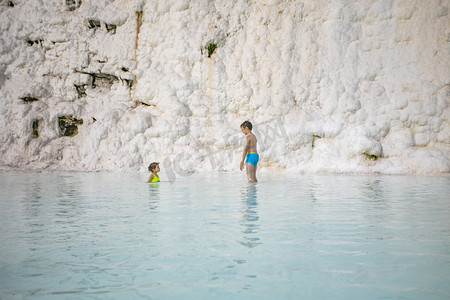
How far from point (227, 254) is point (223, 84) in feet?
44.9

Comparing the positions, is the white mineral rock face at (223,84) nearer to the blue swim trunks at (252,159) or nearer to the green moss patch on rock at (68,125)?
the green moss patch on rock at (68,125)

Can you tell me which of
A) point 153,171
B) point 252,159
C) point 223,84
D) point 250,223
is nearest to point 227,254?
point 250,223

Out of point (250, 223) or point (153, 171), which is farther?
point (153, 171)

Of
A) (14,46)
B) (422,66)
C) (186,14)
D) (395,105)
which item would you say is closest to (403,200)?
(395,105)

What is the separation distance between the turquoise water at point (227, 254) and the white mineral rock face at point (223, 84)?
1020 cm

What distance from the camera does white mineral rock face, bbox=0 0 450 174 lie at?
1330cm

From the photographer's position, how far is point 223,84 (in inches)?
604

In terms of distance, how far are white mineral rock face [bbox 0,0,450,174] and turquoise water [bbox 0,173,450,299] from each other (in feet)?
33.5

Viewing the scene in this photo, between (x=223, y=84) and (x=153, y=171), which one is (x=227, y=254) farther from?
(x=223, y=84)

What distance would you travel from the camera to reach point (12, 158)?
49.5 feet

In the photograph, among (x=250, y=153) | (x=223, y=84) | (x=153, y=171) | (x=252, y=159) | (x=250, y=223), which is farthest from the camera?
(x=223, y=84)

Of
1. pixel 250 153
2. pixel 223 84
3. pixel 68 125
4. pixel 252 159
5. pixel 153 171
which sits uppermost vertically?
pixel 223 84

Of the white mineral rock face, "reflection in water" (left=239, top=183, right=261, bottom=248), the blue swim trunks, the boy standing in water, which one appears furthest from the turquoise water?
the white mineral rock face

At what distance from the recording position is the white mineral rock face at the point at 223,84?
13305 mm
